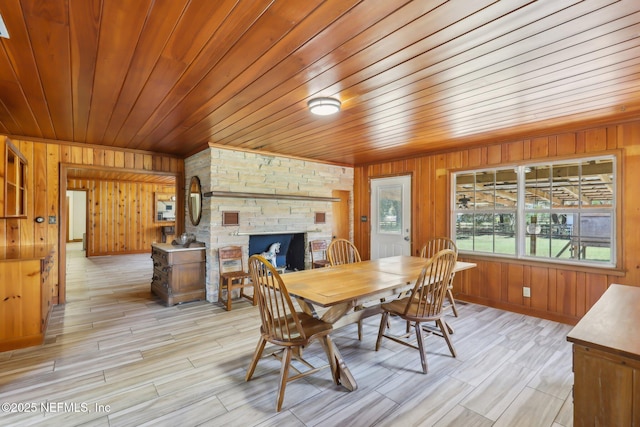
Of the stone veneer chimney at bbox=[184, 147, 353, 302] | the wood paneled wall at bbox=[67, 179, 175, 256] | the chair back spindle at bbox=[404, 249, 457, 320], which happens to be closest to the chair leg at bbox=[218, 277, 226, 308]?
the stone veneer chimney at bbox=[184, 147, 353, 302]

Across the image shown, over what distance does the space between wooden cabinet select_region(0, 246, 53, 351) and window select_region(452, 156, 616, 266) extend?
16.9 ft

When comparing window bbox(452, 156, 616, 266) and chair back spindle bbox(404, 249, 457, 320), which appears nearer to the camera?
chair back spindle bbox(404, 249, 457, 320)

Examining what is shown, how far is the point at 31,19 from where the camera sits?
5.24ft

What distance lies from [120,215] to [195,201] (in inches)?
243

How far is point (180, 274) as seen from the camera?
4.32 metres

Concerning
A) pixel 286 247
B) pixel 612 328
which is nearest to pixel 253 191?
pixel 286 247

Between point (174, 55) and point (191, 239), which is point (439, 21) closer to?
point (174, 55)

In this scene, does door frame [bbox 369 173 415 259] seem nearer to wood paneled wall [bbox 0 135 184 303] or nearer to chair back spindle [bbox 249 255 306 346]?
chair back spindle [bbox 249 255 306 346]

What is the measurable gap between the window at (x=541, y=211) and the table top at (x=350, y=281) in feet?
4.64

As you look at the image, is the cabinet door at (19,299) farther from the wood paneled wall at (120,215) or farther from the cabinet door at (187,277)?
the wood paneled wall at (120,215)

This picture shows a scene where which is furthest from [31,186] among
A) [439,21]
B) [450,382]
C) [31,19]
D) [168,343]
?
[450,382]

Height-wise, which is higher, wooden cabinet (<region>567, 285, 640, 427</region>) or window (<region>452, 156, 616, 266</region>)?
window (<region>452, 156, 616, 266</region>)

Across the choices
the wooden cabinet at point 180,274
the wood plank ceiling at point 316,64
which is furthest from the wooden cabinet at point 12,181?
the wooden cabinet at point 180,274

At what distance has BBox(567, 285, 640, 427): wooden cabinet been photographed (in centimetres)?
112
